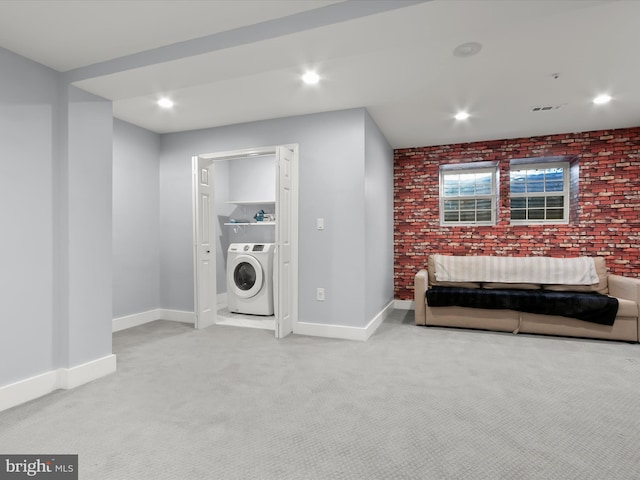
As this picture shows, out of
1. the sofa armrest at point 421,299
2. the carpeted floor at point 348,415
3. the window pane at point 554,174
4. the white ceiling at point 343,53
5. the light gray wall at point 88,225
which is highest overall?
the white ceiling at point 343,53

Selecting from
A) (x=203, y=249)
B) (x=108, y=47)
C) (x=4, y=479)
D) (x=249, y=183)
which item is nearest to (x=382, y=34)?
(x=108, y=47)

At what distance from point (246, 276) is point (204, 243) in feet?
2.88

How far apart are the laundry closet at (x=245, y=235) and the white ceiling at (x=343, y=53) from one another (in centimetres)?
173

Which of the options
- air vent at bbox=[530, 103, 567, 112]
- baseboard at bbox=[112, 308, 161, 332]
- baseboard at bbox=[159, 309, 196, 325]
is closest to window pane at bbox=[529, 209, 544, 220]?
air vent at bbox=[530, 103, 567, 112]

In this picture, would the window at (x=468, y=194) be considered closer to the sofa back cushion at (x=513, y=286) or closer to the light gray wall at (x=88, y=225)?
the sofa back cushion at (x=513, y=286)

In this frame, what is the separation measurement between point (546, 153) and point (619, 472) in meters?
4.05

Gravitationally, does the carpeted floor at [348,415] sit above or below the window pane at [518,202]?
below

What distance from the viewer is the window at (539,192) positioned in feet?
16.1

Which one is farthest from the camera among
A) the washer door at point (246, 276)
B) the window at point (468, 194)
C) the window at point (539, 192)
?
the window at point (468, 194)

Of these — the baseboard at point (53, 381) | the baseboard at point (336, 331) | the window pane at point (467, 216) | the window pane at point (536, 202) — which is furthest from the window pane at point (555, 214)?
the baseboard at point (53, 381)

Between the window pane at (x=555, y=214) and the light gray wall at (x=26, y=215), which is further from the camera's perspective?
the window pane at (x=555, y=214)

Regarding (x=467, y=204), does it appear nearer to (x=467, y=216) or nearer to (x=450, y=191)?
(x=467, y=216)

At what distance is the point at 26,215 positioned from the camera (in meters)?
2.45

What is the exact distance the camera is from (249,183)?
18.6 feet
